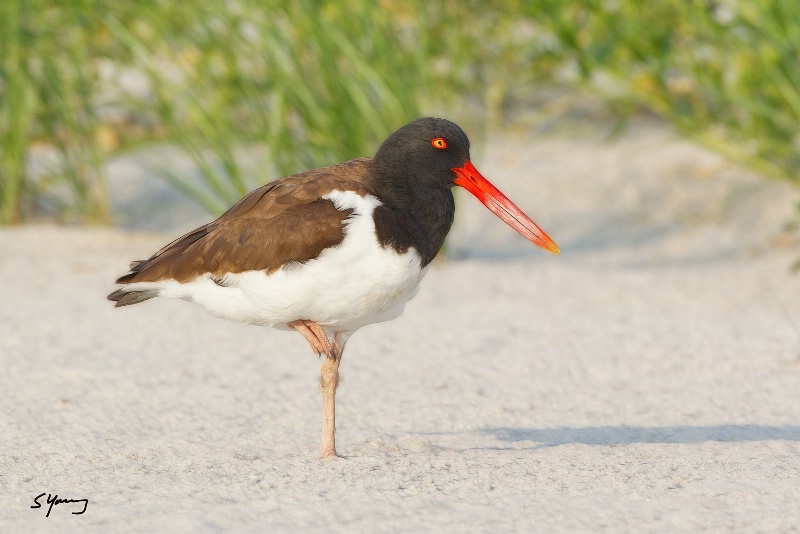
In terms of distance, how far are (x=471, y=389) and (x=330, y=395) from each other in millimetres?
1122

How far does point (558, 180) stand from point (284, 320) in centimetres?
534

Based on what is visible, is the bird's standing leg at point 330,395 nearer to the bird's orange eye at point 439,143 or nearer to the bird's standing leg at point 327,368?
the bird's standing leg at point 327,368

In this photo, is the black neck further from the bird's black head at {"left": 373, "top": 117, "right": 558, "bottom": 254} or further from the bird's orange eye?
the bird's orange eye

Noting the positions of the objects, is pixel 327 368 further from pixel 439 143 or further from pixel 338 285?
pixel 439 143

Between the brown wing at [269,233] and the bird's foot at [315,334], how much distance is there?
0.86 feet

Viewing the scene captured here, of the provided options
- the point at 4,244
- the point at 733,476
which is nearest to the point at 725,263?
the point at 733,476

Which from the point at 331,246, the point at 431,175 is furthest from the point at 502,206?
the point at 331,246

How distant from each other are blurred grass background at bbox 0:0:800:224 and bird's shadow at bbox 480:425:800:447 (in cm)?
272

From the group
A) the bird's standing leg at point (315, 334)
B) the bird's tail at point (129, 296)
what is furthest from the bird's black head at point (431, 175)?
the bird's tail at point (129, 296)

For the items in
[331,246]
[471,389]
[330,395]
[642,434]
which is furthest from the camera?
[471,389]

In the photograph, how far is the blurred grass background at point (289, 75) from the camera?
678 centimetres

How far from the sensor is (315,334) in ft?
12.8

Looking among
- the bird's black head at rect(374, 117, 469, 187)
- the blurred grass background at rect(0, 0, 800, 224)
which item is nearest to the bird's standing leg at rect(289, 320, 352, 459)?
the bird's black head at rect(374, 117, 469, 187)

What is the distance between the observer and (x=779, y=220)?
8.08 metres
